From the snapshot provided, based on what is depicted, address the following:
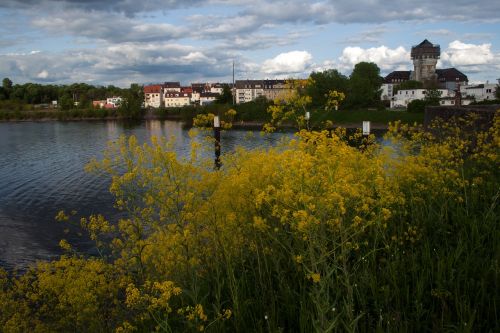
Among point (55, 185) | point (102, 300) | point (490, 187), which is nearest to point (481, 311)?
point (490, 187)

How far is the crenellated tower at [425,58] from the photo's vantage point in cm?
13925

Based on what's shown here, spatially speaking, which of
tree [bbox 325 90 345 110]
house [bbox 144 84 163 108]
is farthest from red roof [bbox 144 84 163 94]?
tree [bbox 325 90 345 110]

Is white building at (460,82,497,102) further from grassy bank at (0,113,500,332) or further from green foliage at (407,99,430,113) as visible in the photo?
grassy bank at (0,113,500,332)

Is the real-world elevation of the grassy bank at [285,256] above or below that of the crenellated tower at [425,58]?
below

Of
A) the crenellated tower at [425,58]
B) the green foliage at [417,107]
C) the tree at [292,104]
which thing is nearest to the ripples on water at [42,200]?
the tree at [292,104]

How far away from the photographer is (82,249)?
13.8m

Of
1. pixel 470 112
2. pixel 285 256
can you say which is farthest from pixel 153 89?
pixel 285 256

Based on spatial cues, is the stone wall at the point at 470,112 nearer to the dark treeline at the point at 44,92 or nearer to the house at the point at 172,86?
the dark treeline at the point at 44,92

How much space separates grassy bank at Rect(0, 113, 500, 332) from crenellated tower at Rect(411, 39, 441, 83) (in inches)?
5726

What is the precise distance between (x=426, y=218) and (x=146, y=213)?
415 cm

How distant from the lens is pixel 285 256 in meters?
6.14

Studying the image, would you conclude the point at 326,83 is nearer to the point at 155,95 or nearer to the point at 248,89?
the point at 248,89

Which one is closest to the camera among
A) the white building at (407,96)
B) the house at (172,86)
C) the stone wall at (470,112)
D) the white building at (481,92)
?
the stone wall at (470,112)

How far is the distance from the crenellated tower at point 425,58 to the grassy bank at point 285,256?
145 m
